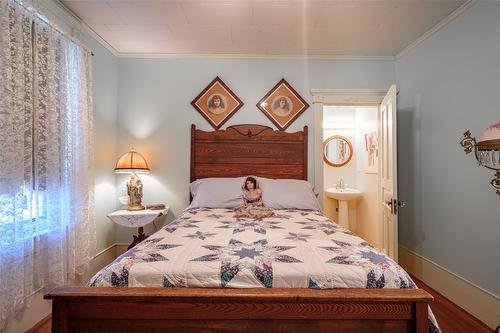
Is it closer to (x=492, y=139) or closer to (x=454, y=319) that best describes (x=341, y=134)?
(x=454, y=319)

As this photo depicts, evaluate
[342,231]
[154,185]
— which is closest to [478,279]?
[342,231]

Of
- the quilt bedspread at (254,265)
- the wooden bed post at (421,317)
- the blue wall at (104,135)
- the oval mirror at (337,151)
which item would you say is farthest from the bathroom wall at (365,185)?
the blue wall at (104,135)

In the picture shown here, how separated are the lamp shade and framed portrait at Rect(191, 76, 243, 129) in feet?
2.99

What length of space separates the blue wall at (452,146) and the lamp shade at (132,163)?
3.01 m

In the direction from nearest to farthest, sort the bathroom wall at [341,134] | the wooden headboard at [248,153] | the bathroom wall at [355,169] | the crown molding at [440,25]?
the crown molding at [440,25] < the wooden headboard at [248,153] < the bathroom wall at [355,169] < the bathroom wall at [341,134]

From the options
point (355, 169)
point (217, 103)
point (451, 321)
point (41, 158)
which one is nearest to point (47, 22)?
point (41, 158)

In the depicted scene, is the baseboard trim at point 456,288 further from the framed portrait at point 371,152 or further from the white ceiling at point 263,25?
the white ceiling at point 263,25

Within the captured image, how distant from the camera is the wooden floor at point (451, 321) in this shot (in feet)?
6.57

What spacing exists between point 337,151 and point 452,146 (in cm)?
248

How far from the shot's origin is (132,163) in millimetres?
3047

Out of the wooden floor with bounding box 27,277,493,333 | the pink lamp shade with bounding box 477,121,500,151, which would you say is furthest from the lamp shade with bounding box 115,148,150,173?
the pink lamp shade with bounding box 477,121,500,151

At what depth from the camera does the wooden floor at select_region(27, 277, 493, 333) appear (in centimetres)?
200

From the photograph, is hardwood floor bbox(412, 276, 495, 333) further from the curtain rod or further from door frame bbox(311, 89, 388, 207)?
the curtain rod

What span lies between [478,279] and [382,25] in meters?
2.38
